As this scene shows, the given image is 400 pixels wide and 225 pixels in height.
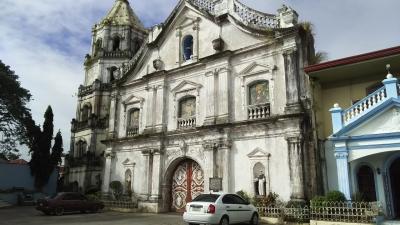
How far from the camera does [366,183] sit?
15312 mm

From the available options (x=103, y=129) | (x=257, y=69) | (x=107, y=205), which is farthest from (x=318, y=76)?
(x=103, y=129)

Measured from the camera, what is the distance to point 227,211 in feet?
43.0

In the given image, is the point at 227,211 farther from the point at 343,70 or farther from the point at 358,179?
the point at 343,70

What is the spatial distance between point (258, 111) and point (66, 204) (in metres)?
12.1

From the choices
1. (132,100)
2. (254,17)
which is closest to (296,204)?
(254,17)

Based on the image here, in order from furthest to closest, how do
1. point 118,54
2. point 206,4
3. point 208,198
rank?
1. point 118,54
2. point 206,4
3. point 208,198

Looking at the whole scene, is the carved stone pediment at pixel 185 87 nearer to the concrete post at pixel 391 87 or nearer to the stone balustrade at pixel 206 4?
the stone balustrade at pixel 206 4

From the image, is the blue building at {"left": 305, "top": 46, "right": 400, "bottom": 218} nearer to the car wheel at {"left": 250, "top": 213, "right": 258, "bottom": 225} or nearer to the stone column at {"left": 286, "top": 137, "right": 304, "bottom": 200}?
the stone column at {"left": 286, "top": 137, "right": 304, "bottom": 200}

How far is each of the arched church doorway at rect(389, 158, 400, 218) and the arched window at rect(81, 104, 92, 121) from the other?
2723cm

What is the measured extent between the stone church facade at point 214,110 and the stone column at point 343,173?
1.91 m

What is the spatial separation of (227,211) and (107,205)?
12.4 metres

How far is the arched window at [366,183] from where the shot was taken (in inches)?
594

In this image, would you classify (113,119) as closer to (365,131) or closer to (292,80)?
(292,80)

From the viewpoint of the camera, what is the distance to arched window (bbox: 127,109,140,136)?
79.9ft
